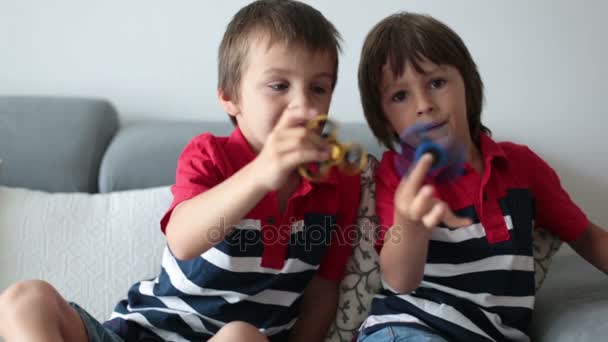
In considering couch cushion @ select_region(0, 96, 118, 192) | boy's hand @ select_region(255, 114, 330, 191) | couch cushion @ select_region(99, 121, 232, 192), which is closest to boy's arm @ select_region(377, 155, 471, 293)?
boy's hand @ select_region(255, 114, 330, 191)

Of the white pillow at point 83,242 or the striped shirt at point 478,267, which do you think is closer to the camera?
the striped shirt at point 478,267

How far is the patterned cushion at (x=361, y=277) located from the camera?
3.75ft

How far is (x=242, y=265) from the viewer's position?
1026 millimetres

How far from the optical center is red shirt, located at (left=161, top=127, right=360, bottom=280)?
3.24 ft

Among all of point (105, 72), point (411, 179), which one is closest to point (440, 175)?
point (411, 179)

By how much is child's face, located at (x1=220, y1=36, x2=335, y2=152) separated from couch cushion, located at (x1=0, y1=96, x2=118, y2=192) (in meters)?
0.55

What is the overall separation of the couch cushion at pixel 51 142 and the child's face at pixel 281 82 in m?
0.55

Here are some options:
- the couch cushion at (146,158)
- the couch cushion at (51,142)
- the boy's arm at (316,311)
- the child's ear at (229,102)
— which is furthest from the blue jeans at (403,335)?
the couch cushion at (51,142)

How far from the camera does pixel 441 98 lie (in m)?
1.05

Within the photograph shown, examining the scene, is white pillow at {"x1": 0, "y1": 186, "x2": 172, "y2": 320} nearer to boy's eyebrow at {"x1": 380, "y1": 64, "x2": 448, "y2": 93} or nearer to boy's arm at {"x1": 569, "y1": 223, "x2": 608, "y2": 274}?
boy's eyebrow at {"x1": 380, "y1": 64, "x2": 448, "y2": 93}

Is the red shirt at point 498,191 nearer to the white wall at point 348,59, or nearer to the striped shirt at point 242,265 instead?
the striped shirt at point 242,265

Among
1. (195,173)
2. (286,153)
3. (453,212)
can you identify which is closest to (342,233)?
(453,212)

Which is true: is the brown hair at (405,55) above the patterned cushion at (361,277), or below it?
above

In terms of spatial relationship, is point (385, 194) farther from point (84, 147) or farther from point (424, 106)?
point (84, 147)
